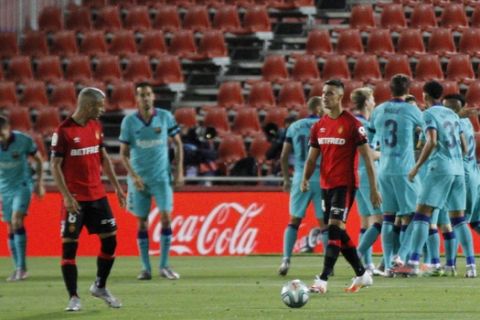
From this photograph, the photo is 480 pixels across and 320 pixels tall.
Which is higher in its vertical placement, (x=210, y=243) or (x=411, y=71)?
(x=411, y=71)

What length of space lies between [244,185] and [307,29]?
6320 millimetres

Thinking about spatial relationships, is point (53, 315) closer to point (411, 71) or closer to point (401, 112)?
point (401, 112)

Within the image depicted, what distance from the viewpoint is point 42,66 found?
28047 millimetres

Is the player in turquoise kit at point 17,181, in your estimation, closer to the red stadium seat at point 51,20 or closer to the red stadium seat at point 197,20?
the red stadium seat at point 197,20

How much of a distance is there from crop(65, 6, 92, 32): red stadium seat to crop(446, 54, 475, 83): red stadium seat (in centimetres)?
814

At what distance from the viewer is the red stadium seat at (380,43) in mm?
26375

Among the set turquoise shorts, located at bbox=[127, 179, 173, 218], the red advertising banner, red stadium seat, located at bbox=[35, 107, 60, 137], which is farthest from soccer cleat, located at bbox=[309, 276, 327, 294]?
red stadium seat, located at bbox=[35, 107, 60, 137]

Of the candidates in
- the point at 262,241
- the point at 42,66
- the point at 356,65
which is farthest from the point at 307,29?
the point at 262,241

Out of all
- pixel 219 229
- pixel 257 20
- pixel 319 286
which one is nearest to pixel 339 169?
pixel 319 286

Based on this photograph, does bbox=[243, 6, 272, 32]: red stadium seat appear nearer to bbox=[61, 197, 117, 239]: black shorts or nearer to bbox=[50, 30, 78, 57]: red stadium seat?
bbox=[50, 30, 78, 57]: red stadium seat

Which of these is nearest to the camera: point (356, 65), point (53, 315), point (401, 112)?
point (53, 315)

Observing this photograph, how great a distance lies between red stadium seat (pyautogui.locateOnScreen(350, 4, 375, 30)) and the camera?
2703 centimetres

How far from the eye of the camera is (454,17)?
87.9 feet

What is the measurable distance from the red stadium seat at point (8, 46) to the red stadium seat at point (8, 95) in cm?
159
